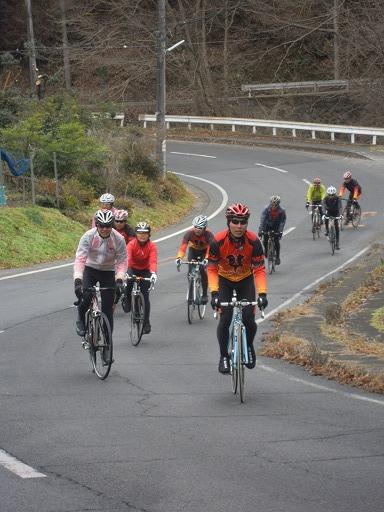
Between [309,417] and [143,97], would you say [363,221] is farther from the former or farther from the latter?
[143,97]

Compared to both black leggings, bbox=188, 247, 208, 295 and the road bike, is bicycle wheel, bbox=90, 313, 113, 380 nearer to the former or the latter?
black leggings, bbox=188, 247, 208, 295

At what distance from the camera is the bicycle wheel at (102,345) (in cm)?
1233

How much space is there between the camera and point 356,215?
32.9m

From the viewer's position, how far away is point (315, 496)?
7.16m

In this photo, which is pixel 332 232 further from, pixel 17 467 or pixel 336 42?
pixel 336 42

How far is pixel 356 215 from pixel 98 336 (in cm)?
2137

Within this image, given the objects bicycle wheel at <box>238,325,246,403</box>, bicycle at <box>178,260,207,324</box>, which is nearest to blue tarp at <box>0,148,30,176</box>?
bicycle at <box>178,260,207,324</box>

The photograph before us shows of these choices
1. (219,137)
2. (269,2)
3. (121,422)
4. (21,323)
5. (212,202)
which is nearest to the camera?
(121,422)

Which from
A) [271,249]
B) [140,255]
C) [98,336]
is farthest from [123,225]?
[271,249]

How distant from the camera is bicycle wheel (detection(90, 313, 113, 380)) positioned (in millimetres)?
12328

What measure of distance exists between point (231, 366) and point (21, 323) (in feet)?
23.6

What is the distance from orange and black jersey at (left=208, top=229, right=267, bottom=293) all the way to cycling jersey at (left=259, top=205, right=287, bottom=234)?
1309cm

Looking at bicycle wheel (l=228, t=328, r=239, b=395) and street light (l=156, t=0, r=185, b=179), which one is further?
street light (l=156, t=0, r=185, b=179)

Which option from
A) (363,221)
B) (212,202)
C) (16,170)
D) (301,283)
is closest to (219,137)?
(212,202)
